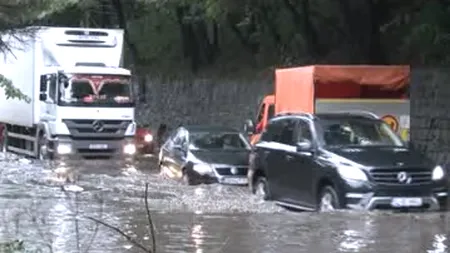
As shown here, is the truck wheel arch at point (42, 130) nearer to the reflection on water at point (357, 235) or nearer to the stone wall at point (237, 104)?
the stone wall at point (237, 104)

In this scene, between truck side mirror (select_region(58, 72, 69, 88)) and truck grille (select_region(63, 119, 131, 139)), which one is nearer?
truck side mirror (select_region(58, 72, 69, 88))

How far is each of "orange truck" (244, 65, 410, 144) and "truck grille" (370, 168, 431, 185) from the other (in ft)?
14.6

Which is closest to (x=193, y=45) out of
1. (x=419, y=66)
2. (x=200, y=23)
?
(x=200, y=23)

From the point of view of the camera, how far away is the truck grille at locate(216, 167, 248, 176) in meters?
21.0

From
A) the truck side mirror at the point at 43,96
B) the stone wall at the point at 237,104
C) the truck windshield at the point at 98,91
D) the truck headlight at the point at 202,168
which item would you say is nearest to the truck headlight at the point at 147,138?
the stone wall at the point at 237,104

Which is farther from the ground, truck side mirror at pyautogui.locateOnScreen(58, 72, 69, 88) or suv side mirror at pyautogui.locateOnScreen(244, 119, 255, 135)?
truck side mirror at pyautogui.locateOnScreen(58, 72, 69, 88)

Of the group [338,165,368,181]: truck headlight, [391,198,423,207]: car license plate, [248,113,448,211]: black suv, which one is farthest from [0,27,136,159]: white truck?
[391,198,423,207]: car license plate

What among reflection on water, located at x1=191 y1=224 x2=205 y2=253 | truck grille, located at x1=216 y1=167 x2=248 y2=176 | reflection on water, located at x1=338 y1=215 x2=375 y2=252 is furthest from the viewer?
truck grille, located at x1=216 y1=167 x2=248 y2=176

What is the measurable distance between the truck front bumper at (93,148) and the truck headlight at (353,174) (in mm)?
14994

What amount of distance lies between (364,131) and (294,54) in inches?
653

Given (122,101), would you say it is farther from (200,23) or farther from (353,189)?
(353,189)

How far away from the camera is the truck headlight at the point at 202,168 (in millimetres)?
21250

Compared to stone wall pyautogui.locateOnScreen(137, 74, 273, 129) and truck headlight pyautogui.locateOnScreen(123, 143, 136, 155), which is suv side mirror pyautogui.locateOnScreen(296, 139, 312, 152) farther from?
stone wall pyautogui.locateOnScreen(137, 74, 273, 129)

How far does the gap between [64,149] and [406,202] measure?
50.7 ft
